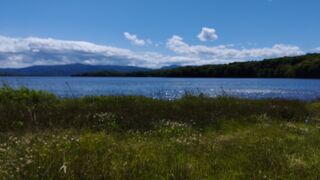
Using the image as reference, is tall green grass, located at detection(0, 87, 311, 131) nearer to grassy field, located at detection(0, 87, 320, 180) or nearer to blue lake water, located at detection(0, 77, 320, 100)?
grassy field, located at detection(0, 87, 320, 180)

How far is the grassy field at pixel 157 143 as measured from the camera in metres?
9.03

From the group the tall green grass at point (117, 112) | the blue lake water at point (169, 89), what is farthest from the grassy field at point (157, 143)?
the blue lake water at point (169, 89)

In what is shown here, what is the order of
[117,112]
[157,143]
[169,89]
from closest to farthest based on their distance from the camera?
1. [157,143]
2. [117,112]
3. [169,89]

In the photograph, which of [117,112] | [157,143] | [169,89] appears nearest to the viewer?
[157,143]

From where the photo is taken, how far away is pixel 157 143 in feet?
41.4

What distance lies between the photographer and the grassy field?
9031mm

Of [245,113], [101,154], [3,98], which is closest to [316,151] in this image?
[101,154]

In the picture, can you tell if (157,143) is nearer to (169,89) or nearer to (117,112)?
(117,112)

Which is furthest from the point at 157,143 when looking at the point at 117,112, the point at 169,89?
the point at 169,89

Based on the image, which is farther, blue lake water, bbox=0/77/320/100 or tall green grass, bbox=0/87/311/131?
blue lake water, bbox=0/77/320/100

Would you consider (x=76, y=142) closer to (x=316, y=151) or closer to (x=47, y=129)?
(x=47, y=129)

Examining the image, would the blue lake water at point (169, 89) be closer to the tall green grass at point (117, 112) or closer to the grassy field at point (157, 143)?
the tall green grass at point (117, 112)

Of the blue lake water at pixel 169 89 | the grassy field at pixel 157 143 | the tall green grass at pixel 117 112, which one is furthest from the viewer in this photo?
the blue lake water at pixel 169 89

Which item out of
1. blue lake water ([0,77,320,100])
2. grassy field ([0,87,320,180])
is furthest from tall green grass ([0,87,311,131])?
blue lake water ([0,77,320,100])
